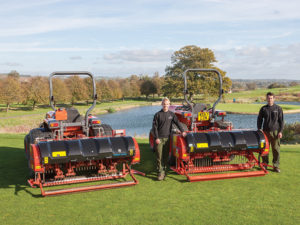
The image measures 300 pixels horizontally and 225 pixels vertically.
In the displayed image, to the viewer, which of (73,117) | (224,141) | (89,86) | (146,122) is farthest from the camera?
(89,86)

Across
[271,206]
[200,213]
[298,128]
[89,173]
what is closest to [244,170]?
[271,206]

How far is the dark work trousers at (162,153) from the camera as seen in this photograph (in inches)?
250

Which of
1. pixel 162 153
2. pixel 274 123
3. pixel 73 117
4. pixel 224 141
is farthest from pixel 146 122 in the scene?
pixel 224 141

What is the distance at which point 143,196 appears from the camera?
17.6 feet

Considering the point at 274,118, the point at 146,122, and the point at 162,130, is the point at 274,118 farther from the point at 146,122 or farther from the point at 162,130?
the point at 146,122

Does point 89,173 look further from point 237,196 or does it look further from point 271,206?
Answer: point 271,206

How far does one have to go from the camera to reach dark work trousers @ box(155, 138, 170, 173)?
6.34 meters

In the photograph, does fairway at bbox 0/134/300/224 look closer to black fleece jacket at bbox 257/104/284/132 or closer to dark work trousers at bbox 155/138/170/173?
dark work trousers at bbox 155/138/170/173

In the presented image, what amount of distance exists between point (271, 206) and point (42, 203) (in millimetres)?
3699

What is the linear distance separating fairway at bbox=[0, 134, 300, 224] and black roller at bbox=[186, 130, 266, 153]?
66 cm

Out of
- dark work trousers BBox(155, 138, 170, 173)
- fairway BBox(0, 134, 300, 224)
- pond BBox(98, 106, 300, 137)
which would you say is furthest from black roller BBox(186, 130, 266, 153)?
pond BBox(98, 106, 300, 137)

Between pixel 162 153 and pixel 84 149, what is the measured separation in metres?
1.71

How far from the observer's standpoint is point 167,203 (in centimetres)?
502

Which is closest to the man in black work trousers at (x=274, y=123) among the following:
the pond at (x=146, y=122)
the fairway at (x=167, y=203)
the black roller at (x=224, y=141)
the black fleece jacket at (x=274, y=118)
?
the black fleece jacket at (x=274, y=118)
